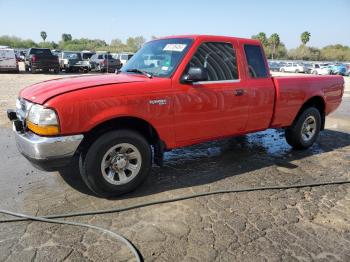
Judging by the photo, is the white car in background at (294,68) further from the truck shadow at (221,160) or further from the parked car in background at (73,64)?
the truck shadow at (221,160)

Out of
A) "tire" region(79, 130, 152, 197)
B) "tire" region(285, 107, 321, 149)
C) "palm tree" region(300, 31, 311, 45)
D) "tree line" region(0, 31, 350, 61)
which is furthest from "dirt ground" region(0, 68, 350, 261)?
"palm tree" region(300, 31, 311, 45)

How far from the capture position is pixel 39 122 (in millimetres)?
3777

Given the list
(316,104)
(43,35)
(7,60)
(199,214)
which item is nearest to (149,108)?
(199,214)

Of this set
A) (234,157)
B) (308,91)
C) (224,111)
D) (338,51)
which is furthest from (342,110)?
(338,51)

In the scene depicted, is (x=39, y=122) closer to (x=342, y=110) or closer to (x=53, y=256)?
(x=53, y=256)

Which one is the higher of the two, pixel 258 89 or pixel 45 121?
pixel 258 89

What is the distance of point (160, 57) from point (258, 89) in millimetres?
1589

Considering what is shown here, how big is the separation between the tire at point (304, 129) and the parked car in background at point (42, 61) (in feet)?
75.7

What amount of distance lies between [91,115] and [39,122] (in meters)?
0.54

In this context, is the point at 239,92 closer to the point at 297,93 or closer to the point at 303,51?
the point at 297,93

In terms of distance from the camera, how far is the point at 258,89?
543 cm

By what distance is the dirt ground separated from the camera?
3.23 metres

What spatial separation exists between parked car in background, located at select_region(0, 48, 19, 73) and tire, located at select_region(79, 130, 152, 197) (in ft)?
79.8

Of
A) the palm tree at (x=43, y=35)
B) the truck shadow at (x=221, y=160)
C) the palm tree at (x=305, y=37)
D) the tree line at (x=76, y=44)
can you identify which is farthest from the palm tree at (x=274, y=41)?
the truck shadow at (x=221, y=160)
